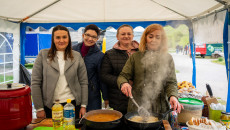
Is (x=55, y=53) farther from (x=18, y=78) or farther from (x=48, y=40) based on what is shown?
(x=48, y=40)

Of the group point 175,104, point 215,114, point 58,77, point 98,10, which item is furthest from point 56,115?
point 98,10

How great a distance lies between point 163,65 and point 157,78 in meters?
0.17

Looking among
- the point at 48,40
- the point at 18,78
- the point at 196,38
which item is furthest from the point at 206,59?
the point at 18,78

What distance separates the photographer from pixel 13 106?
1.29 metres

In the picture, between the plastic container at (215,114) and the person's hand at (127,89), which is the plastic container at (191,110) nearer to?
the plastic container at (215,114)

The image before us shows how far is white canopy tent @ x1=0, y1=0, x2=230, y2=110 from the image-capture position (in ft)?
12.0

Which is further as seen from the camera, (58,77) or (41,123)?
(58,77)

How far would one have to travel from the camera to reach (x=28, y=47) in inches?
226

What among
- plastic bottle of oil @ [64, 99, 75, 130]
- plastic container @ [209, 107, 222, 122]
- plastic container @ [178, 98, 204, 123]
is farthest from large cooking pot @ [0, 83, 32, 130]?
plastic container @ [209, 107, 222, 122]

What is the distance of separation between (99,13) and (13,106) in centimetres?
350

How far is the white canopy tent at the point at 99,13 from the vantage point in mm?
3666

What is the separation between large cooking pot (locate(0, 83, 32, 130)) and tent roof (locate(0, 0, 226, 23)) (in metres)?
2.93

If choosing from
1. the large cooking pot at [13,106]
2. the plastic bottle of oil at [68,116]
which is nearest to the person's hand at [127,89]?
the plastic bottle of oil at [68,116]

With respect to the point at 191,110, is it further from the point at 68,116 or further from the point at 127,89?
the point at 68,116
